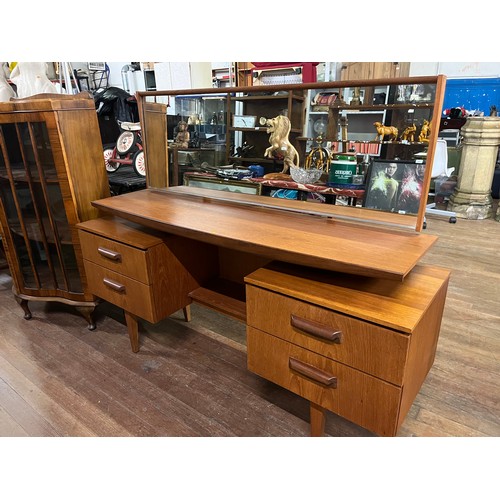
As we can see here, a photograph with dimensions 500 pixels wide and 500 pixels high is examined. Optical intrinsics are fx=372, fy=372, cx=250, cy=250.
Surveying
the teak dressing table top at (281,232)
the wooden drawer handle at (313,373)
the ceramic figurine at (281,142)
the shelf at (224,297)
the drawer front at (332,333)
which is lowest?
the shelf at (224,297)

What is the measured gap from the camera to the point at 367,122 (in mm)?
1469

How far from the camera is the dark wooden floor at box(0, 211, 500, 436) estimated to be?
1414mm

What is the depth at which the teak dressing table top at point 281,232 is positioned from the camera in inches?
41.2

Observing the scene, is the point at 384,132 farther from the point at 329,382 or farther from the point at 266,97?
the point at 329,382

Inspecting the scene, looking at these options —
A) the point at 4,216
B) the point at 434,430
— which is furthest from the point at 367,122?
the point at 4,216

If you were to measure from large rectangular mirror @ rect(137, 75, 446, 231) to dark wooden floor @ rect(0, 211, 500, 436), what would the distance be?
2.55ft

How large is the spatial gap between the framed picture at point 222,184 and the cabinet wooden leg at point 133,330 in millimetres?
754

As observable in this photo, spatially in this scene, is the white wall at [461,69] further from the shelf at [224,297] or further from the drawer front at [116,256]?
the drawer front at [116,256]

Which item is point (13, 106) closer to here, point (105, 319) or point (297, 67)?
point (105, 319)

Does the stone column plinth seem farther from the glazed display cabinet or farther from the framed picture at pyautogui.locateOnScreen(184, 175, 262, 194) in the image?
the glazed display cabinet

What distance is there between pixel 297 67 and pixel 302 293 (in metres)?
3.47

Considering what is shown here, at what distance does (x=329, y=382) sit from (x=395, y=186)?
28.6 inches

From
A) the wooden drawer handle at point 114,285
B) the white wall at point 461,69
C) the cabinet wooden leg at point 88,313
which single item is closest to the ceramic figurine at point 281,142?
the wooden drawer handle at point 114,285

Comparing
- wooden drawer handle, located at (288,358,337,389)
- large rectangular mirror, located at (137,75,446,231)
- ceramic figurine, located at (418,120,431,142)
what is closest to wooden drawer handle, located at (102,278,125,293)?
large rectangular mirror, located at (137,75,446,231)
